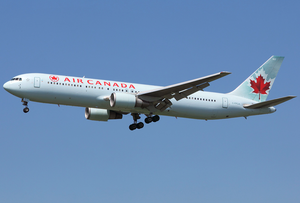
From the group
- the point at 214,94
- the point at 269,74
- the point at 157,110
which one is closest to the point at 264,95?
the point at 269,74

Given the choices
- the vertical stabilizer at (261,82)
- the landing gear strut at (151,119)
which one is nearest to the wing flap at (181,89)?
the landing gear strut at (151,119)

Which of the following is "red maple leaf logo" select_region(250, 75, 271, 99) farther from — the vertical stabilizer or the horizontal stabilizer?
the horizontal stabilizer

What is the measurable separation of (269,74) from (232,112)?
764 cm

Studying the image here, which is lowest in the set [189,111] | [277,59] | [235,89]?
[189,111]

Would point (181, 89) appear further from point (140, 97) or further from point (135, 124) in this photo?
point (135, 124)

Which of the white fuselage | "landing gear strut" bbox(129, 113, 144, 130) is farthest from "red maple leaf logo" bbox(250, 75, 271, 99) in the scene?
"landing gear strut" bbox(129, 113, 144, 130)

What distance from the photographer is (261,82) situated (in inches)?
1890

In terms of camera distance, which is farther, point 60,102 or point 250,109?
point 250,109

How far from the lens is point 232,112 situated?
44250mm

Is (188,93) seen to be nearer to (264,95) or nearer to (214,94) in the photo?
(214,94)

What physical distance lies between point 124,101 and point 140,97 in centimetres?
181

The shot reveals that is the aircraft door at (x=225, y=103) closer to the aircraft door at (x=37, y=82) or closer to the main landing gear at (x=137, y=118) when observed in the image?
the main landing gear at (x=137, y=118)

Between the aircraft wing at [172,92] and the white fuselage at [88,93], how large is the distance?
1.15 meters

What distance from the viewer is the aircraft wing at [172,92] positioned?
3799 centimetres
